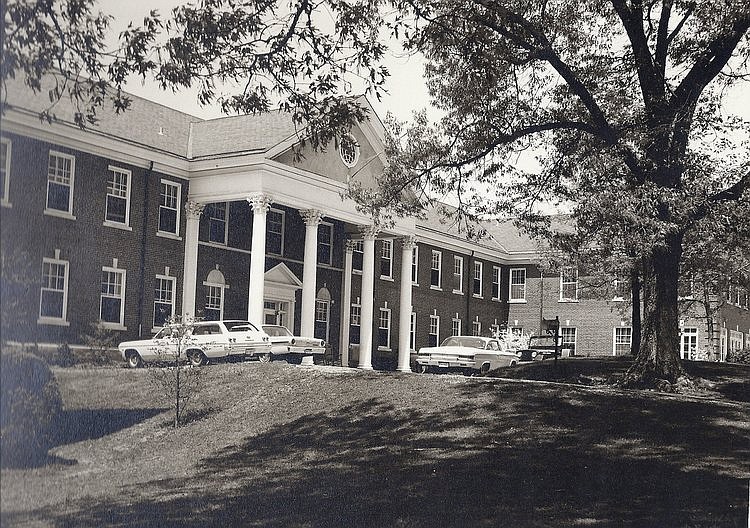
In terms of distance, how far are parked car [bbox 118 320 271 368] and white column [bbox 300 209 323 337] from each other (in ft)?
1.29

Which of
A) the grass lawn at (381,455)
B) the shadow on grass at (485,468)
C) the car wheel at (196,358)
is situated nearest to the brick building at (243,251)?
the car wheel at (196,358)

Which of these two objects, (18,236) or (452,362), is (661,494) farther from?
(18,236)

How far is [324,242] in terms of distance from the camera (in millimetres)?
6715

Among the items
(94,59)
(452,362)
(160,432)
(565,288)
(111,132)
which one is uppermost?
(94,59)

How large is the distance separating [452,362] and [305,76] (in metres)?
2.68

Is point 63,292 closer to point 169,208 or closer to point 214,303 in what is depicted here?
point 169,208

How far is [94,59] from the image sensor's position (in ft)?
16.4

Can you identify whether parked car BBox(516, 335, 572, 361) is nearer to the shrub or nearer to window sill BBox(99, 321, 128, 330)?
window sill BBox(99, 321, 128, 330)

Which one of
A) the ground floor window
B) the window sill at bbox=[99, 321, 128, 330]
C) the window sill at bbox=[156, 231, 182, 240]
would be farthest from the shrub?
the ground floor window

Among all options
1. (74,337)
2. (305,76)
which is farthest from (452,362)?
(74,337)

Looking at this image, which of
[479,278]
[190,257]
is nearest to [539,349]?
[479,278]

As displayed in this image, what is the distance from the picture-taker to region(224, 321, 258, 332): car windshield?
5.62m

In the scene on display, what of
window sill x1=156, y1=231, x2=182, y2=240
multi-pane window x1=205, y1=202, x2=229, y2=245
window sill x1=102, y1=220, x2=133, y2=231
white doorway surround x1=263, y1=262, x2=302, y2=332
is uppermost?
multi-pane window x1=205, y1=202, x2=229, y2=245

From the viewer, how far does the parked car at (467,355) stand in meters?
7.11
